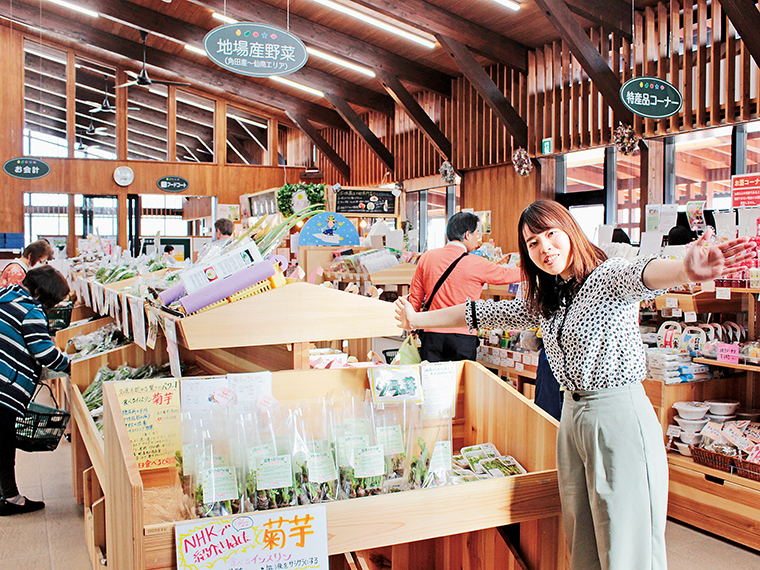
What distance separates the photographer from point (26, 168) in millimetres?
12695

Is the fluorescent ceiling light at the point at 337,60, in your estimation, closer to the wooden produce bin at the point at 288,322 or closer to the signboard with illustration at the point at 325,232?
the signboard with illustration at the point at 325,232

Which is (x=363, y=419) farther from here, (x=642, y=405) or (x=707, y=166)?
(x=707, y=166)

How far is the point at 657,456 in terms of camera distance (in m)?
1.66

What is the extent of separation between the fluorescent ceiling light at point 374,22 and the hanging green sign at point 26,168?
729 cm

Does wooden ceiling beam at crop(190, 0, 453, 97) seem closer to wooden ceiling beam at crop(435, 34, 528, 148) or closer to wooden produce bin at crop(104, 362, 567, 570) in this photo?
wooden ceiling beam at crop(435, 34, 528, 148)

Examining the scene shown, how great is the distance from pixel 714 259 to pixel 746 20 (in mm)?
5306

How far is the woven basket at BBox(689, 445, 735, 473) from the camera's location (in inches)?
136

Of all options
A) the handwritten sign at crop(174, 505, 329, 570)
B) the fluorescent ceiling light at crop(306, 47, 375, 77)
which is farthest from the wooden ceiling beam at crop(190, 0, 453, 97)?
the handwritten sign at crop(174, 505, 329, 570)

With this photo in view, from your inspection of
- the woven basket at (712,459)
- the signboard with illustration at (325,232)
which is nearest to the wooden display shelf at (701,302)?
the woven basket at (712,459)

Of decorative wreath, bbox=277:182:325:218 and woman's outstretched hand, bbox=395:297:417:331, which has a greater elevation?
decorative wreath, bbox=277:182:325:218

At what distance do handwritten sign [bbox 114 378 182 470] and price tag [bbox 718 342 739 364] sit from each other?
303 cm

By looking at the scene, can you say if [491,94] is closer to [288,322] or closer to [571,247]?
[288,322]

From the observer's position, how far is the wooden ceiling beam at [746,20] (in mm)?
5508

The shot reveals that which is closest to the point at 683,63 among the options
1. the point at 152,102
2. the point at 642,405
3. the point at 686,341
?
the point at 686,341
